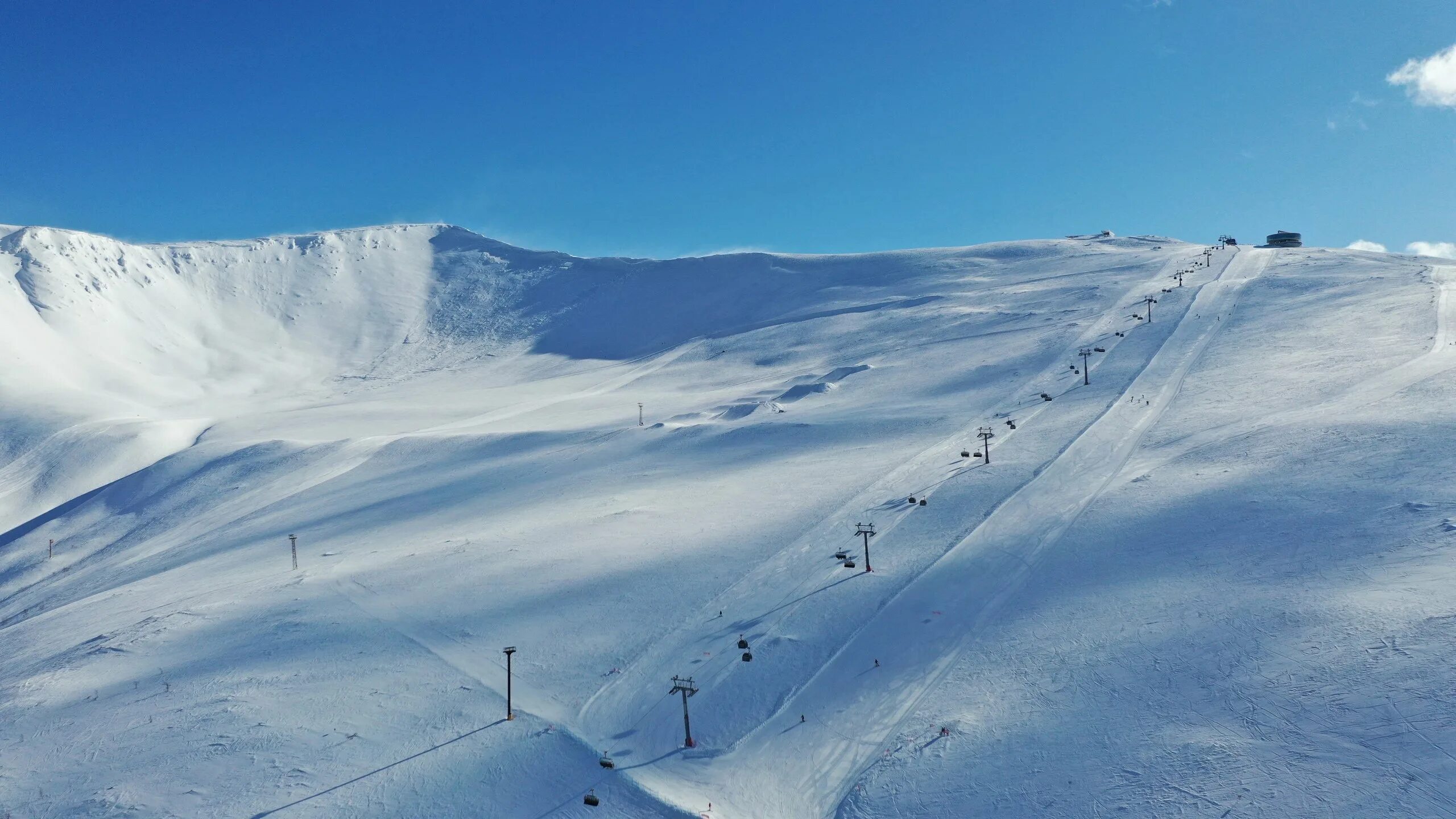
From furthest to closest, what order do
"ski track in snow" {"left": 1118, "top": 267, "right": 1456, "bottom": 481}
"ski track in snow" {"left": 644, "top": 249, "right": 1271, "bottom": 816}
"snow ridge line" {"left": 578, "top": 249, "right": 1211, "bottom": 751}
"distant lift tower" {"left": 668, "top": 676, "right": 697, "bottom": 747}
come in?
"ski track in snow" {"left": 1118, "top": 267, "right": 1456, "bottom": 481} → "snow ridge line" {"left": 578, "top": 249, "right": 1211, "bottom": 751} → "distant lift tower" {"left": 668, "top": 676, "right": 697, "bottom": 747} → "ski track in snow" {"left": 644, "top": 249, "right": 1271, "bottom": 816}

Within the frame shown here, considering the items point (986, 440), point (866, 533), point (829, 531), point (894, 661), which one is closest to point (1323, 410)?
point (986, 440)

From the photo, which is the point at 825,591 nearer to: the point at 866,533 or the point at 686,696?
the point at 866,533

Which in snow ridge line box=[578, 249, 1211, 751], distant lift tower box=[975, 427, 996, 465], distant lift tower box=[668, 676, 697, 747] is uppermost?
distant lift tower box=[975, 427, 996, 465]

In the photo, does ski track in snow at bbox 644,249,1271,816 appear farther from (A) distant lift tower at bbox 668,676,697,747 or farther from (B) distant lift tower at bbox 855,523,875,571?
(B) distant lift tower at bbox 855,523,875,571

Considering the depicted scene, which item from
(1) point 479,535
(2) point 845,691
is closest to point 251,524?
(1) point 479,535

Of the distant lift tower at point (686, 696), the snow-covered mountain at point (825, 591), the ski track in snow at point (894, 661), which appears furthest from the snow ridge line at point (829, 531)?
the distant lift tower at point (686, 696)

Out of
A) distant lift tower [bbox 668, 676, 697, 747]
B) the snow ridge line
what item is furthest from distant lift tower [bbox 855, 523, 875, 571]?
distant lift tower [bbox 668, 676, 697, 747]

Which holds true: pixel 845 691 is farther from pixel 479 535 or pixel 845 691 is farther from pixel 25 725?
pixel 25 725
